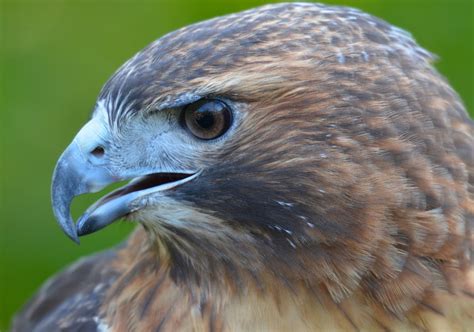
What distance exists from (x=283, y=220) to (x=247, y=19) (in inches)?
24.1

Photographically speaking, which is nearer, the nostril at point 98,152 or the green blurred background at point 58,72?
the nostril at point 98,152

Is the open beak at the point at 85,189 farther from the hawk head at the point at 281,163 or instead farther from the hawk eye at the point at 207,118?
the hawk eye at the point at 207,118

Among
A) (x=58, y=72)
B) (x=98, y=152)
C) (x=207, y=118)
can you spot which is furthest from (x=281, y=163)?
(x=58, y=72)

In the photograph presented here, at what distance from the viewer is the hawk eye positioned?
2535 mm

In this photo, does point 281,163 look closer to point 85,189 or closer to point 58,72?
point 85,189

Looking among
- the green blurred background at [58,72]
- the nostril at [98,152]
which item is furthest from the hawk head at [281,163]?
the green blurred background at [58,72]

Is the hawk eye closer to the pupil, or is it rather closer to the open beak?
the pupil

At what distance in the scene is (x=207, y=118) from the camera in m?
2.54

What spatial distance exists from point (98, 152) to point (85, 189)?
0.38ft

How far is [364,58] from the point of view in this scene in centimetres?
269

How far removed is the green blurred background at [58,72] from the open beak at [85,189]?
2995 millimetres

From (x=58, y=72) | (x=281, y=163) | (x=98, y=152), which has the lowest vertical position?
(x=58, y=72)

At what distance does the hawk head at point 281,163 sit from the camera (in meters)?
2.57

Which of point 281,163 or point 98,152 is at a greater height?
point 98,152
